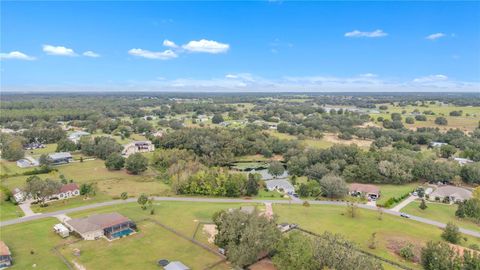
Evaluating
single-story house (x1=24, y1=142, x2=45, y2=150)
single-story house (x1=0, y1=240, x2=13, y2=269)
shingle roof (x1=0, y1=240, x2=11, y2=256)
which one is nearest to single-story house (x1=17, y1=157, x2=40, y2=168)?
single-story house (x1=24, y1=142, x2=45, y2=150)

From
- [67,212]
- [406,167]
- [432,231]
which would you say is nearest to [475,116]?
[406,167]

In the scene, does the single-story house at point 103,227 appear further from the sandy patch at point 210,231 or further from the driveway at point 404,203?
the driveway at point 404,203

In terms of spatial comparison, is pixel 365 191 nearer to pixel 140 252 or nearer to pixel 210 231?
pixel 210 231

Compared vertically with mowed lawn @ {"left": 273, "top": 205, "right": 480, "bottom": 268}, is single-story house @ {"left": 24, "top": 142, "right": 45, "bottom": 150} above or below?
above

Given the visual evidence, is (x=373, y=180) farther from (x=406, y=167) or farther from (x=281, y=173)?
(x=281, y=173)

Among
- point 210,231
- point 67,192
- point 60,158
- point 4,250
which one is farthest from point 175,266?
point 60,158

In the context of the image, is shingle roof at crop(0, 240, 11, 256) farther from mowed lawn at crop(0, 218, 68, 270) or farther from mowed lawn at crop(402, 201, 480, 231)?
mowed lawn at crop(402, 201, 480, 231)
